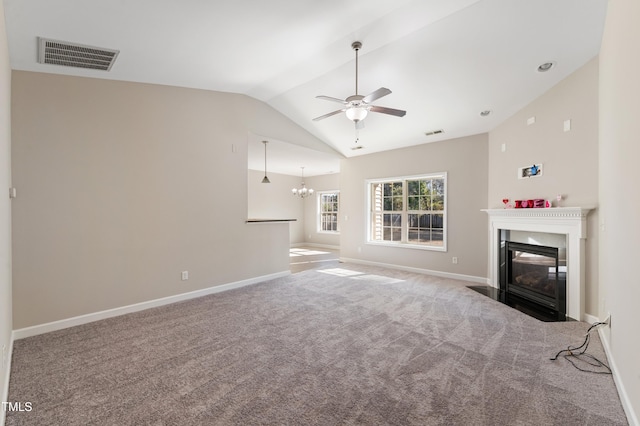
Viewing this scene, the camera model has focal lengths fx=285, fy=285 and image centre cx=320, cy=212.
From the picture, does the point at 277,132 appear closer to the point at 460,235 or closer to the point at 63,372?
the point at 460,235

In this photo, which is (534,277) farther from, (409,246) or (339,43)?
(339,43)

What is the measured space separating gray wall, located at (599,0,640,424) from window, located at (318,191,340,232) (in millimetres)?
7798

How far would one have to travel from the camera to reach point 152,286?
151 inches

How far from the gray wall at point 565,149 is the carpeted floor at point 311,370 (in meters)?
1.28

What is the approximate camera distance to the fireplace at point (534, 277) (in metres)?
3.64

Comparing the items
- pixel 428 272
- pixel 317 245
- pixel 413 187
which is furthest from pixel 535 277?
pixel 317 245

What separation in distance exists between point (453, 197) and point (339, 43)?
364 centimetres

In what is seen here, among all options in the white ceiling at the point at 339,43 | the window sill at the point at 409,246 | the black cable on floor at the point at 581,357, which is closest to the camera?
the black cable on floor at the point at 581,357

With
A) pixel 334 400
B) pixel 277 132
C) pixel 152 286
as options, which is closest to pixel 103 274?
pixel 152 286

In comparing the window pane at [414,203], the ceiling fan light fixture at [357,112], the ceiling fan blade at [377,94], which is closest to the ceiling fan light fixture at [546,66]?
the ceiling fan blade at [377,94]

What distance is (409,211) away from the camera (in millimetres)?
6441

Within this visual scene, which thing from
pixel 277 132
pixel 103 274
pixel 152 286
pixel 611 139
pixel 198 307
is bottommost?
pixel 198 307

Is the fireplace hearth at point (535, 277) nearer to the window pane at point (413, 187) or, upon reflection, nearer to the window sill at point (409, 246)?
the window sill at point (409, 246)

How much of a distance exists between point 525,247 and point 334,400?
3.86m
